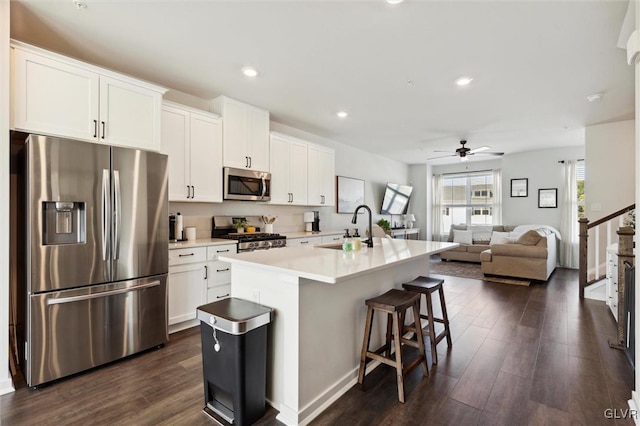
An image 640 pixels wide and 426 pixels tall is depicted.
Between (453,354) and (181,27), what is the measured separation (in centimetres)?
347

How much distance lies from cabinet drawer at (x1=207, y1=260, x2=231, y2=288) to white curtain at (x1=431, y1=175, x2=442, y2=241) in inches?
278

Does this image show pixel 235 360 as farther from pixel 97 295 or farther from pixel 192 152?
pixel 192 152

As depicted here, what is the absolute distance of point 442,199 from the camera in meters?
8.99

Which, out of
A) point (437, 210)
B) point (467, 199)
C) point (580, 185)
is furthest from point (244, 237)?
point (580, 185)

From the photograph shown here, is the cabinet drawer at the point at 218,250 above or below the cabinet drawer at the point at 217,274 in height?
above

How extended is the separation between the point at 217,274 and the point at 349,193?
3672 mm

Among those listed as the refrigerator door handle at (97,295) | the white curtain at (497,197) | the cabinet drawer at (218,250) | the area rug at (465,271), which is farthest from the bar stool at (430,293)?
the white curtain at (497,197)

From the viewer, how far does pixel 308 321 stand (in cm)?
183

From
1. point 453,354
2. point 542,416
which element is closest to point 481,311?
point 453,354

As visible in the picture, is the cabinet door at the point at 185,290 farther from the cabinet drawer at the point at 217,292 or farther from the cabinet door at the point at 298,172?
the cabinet door at the point at 298,172

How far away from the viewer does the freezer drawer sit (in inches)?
83.5

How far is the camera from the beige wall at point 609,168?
4.68m

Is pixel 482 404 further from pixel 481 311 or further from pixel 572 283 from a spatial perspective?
pixel 572 283

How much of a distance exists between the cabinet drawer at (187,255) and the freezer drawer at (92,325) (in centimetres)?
28
